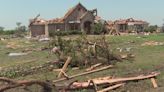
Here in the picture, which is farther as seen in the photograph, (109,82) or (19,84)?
(109,82)

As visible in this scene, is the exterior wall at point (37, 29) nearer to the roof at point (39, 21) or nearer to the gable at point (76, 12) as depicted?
the roof at point (39, 21)

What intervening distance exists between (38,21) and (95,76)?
190ft

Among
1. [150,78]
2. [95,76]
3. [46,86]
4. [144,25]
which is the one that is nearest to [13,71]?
[95,76]

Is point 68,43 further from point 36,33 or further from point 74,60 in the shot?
point 36,33

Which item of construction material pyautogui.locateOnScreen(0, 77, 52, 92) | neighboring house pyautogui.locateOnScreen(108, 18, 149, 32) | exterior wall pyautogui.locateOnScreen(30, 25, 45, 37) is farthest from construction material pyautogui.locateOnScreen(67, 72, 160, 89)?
neighboring house pyautogui.locateOnScreen(108, 18, 149, 32)

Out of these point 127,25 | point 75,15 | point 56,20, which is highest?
point 75,15

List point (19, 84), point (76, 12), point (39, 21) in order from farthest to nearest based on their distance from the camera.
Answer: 1. point (39, 21)
2. point (76, 12)
3. point (19, 84)

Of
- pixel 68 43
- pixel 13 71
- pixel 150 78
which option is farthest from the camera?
pixel 68 43

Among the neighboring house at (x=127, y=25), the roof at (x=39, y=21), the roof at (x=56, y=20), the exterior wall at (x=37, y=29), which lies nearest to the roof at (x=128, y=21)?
the neighboring house at (x=127, y=25)

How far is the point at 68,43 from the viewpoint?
24.7 m

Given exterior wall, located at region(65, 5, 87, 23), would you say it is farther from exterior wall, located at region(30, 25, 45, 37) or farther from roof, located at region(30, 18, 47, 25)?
exterior wall, located at region(30, 25, 45, 37)

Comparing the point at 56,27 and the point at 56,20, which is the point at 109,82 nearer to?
the point at 56,27

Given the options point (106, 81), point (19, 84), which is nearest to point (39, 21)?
point (106, 81)

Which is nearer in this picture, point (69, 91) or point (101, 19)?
point (69, 91)
